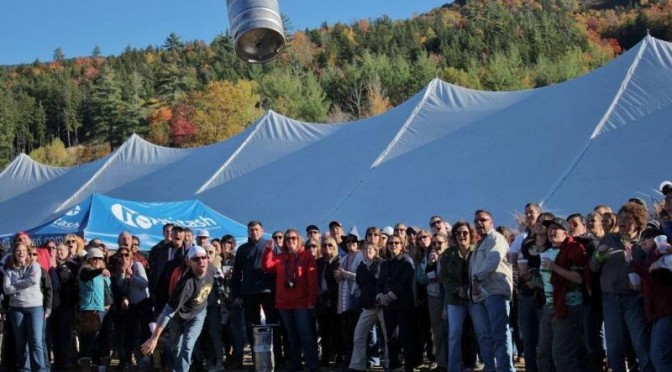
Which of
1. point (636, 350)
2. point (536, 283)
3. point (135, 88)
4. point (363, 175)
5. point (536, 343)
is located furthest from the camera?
point (135, 88)

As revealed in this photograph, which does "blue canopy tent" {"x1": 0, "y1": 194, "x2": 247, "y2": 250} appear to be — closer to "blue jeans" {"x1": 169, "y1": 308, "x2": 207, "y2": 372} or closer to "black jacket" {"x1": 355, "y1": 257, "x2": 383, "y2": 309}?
"black jacket" {"x1": 355, "y1": 257, "x2": 383, "y2": 309}

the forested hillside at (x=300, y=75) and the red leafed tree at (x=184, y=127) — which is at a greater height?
the forested hillside at (x=300, y=75)

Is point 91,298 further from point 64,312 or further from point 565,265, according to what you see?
point 565,265

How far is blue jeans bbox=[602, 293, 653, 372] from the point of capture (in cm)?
685

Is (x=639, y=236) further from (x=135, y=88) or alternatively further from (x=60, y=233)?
(x=135, y=88)

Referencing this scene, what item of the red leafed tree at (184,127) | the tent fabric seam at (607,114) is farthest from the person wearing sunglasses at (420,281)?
the red leafed tree at (184,127)

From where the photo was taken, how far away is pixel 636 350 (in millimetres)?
6891

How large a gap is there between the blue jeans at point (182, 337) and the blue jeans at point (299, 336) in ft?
5.92

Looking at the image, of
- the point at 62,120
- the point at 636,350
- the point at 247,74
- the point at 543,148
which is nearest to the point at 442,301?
the point at 636,350

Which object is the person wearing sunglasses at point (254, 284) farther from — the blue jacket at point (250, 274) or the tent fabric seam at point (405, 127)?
the tent fabric seam at point (405, 127)

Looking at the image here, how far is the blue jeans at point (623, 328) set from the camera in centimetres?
685

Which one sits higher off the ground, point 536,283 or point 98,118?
point 98,118

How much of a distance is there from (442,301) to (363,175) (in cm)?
805

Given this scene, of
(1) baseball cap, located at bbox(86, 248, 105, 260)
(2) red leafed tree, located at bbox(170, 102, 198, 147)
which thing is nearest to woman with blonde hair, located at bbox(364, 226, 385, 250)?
(1) baseball cap, located at bbox(86, 248, 105, 260)
